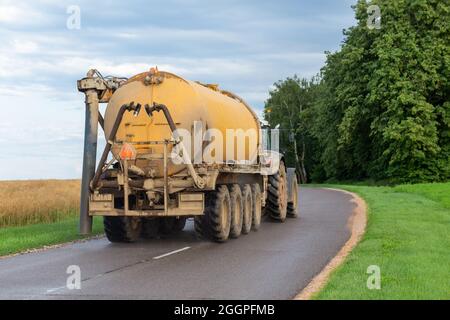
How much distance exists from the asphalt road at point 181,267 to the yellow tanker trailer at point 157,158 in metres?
0.68

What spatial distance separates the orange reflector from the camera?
15570 mm

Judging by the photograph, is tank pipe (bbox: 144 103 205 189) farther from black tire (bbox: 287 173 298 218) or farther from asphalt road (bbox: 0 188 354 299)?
black tire (bbox: 287 173 298 218)

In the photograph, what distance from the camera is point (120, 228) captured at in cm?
1662

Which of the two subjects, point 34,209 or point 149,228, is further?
point 34,209

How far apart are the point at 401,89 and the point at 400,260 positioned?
124ft

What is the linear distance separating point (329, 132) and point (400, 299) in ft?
166

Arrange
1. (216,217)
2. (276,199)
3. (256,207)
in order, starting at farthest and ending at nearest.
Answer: (276,199) → (256,207) → (216,217)

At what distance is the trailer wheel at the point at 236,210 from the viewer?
1731 cm

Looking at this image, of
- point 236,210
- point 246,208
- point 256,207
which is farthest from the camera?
point 256,207

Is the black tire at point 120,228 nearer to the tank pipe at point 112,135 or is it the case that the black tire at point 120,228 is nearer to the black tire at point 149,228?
the black tire at point 149,228

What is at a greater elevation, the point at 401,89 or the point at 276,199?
the point at 401,89

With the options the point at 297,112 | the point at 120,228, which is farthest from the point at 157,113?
the point at 297,112

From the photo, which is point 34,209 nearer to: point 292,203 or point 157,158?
point 292,203

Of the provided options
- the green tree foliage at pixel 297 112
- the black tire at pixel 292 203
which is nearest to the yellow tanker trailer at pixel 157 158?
the black tire at pixel 292 203
